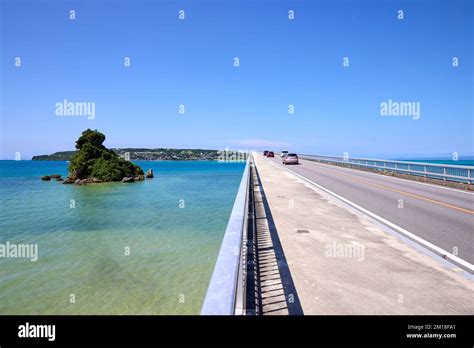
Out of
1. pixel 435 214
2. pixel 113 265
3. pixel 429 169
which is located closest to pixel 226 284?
pixel 435 214

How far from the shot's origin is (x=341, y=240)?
6.90 m

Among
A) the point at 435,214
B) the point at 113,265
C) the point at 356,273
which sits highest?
the point at 435,214

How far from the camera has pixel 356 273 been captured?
5.03 meters

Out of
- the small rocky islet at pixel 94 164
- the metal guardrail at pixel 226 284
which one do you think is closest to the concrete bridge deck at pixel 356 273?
the metal guardrail at pixel 226 284

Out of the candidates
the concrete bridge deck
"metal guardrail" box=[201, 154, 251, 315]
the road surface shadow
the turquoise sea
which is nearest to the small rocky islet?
the turquoise sea

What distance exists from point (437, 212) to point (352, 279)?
781 centimetres

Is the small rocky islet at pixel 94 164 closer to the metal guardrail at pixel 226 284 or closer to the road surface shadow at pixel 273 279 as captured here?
the road surface shadow at pixel 273 279
